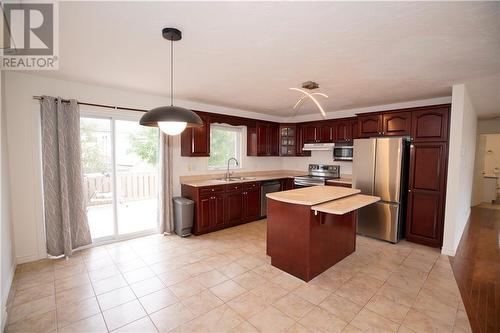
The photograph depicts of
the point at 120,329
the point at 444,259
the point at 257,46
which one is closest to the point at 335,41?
the point at 257,46

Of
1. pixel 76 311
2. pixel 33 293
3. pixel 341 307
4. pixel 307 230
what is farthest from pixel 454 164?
pixel 33 293

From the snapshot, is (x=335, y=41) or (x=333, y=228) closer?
(x=335, y=41)

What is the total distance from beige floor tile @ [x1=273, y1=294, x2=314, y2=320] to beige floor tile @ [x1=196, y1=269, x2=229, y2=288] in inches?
29.2

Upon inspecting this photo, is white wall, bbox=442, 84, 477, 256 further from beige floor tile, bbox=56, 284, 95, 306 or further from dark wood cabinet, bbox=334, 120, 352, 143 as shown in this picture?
beige floor tile, bbox=56, 284, 95, 306

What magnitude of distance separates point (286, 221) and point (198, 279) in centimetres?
126

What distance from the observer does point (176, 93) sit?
3982 mm

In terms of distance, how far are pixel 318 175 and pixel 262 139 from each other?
5.30ft

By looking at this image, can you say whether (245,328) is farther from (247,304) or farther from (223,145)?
(223,145)

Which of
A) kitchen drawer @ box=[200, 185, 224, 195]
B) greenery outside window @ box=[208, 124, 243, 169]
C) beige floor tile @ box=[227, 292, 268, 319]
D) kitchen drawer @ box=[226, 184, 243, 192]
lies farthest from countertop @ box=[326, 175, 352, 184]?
beige floor tile @ box=[227, 292, 268, 319]

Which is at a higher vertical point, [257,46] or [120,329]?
[257,46]

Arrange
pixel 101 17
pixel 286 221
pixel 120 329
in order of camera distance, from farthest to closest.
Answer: pixel 286 221 → pixel 120 329 → pixel 101 17

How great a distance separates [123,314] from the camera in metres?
2.17

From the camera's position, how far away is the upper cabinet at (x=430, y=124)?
3.59 meters

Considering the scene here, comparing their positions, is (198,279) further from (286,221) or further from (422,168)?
(422,168)
